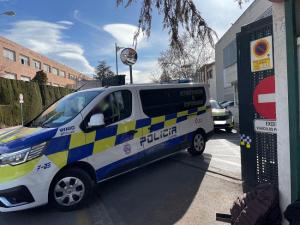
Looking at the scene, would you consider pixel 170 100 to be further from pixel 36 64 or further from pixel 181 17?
pixel 36 64

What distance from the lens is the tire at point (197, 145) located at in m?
7.56

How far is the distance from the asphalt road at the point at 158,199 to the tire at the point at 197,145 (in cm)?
72

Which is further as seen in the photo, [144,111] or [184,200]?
[144,111]

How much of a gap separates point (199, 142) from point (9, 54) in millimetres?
40233

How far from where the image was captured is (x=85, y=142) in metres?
4.75

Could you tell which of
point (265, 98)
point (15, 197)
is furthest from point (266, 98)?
point (15, 197)

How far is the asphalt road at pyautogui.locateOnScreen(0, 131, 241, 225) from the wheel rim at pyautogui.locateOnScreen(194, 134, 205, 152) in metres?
0.80

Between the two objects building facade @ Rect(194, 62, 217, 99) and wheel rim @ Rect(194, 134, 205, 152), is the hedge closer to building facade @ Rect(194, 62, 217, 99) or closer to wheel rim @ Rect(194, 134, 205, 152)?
wheel rim @ Rect(194, 134, 205, 152)

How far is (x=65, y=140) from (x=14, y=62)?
42.2 m

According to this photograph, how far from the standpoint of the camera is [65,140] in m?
4.51

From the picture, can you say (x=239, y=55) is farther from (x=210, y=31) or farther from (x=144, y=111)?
(x=144, y=111)

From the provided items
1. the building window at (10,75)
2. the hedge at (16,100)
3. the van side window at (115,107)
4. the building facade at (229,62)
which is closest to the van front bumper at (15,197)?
the van side window at (115,107)

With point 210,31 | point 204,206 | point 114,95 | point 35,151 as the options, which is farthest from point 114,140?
point 210,31

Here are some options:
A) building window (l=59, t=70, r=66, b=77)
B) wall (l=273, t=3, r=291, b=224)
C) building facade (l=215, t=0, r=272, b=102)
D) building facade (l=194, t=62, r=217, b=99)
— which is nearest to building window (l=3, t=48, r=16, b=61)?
building window (l=59, t=70, r=66, b=77)
